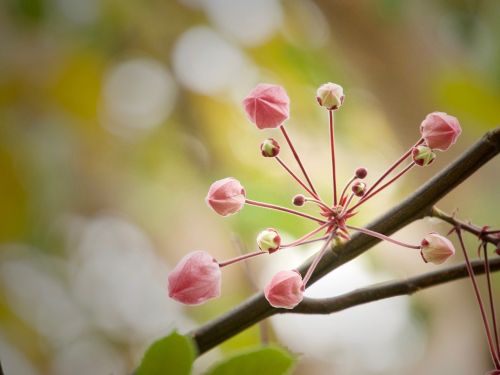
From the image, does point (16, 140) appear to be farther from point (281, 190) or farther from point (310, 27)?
point (310, 27)

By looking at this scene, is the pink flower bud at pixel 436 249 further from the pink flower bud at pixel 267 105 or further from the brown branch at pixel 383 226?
the pink flower bud at pixel 267 105

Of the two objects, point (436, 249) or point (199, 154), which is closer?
point (436, 249)

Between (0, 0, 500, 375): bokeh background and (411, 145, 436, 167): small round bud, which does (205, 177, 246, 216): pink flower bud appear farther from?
(0, 0, 500, 375): bokeh background

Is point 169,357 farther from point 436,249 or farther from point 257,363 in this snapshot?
point 436,249

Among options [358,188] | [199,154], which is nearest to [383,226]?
[358,188]

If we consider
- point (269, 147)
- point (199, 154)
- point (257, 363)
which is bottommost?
point (257, 363)

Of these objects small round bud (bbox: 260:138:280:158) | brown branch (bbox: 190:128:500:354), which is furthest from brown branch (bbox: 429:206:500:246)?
small round bud (bbox: 260:138:280:158)

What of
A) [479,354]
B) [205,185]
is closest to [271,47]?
[205,185]

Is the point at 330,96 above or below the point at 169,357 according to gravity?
above
